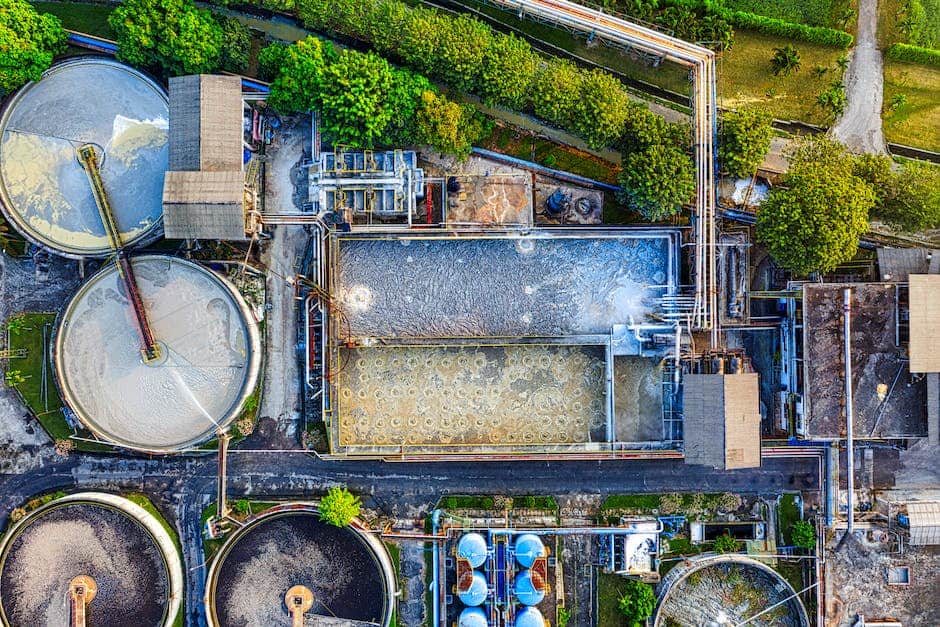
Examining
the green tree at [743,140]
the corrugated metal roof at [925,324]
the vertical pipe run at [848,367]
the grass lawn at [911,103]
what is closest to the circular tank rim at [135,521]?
the green tree at [743,140]

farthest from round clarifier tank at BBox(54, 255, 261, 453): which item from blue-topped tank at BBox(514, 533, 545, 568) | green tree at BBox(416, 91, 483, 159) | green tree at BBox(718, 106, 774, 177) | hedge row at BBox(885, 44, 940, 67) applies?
hedge row at BBox(885, 44, 940, 67)

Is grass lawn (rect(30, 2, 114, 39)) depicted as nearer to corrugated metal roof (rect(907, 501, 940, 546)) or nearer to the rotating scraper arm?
the rotating scraper arm

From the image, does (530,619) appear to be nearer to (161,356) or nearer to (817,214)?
(161,356)

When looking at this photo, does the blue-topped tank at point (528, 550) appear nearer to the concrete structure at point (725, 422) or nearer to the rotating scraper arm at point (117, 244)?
the concrete structure at point (725, 422)

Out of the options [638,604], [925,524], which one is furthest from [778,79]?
[638,604]

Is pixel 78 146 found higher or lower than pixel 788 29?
lower

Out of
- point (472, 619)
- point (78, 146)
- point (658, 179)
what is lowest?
point (472, 619)
